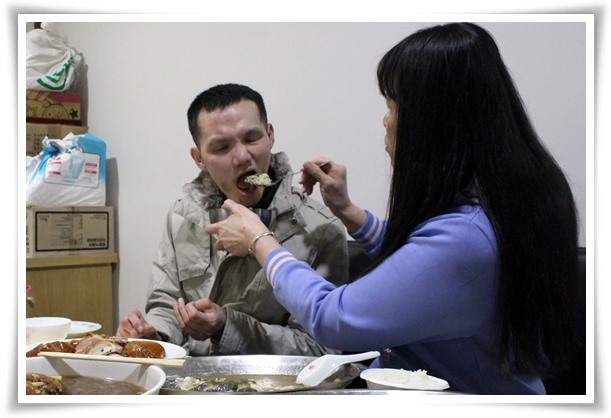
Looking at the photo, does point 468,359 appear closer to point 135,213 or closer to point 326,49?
point 326,49

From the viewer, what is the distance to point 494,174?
0.82 m

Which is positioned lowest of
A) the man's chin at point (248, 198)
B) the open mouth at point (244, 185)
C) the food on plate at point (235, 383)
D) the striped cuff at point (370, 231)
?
the food on plate at point (235, 383)

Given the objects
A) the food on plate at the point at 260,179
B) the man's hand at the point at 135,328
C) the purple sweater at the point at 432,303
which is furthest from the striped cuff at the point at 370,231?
the man's hand at the point at 135,328

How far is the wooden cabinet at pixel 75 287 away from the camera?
131cm

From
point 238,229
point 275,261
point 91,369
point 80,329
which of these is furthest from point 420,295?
point 80,329

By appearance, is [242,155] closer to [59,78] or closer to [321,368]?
[321,368]

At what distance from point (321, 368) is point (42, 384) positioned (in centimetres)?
40

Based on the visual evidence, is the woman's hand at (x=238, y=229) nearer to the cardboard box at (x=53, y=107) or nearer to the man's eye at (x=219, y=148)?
the man's eye at (x=219, y=148)

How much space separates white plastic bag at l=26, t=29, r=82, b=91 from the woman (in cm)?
101

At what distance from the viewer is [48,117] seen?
1.52m

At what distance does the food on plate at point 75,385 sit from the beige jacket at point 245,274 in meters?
0.37
